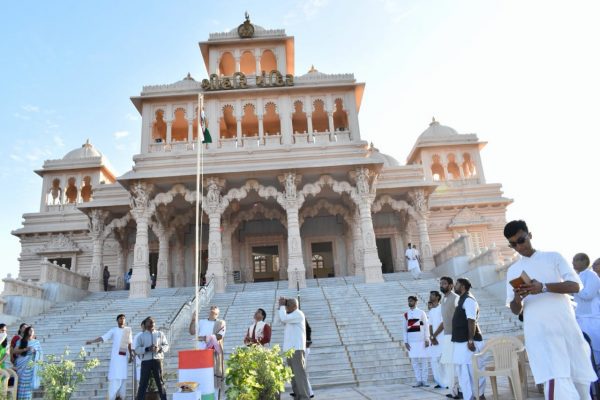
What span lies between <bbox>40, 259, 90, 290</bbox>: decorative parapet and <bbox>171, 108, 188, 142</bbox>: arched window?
870 cm

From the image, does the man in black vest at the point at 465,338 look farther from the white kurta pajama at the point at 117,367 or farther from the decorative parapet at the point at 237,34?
the decorative parapet at the point at 237,34

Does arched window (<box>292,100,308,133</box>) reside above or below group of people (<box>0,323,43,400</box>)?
above

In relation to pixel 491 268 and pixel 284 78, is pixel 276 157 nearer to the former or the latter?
pixel 284 78

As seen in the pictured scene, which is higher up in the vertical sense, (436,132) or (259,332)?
(436,132)

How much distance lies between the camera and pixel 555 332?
11.5ft

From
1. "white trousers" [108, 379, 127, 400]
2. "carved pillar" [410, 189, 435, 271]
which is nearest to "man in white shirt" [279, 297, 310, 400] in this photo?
"white trousers" [108, 379, 127, 400]

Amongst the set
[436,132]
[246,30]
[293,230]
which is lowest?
[293,230]

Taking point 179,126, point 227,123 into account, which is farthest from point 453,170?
point 179,126

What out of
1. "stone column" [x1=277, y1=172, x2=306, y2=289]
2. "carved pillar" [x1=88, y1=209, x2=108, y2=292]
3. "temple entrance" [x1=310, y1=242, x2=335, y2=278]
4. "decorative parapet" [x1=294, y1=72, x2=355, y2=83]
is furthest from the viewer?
"temple entrance" [x1=310, y1=242, x2=335, y2=278]

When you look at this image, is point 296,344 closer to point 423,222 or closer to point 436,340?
point 436,340

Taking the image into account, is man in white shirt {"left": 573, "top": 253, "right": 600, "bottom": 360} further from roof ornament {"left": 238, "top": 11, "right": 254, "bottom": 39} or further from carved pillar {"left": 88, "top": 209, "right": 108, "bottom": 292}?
roof ornament {"left": 238, "top": 11, "right": 254, "bottom": 39}

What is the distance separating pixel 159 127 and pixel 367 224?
13.2m

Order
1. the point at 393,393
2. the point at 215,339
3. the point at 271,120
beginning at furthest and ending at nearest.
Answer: the point at 271,120 → the point at 215,339 → the point at 393,393

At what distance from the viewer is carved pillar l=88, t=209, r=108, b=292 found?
2105cm
